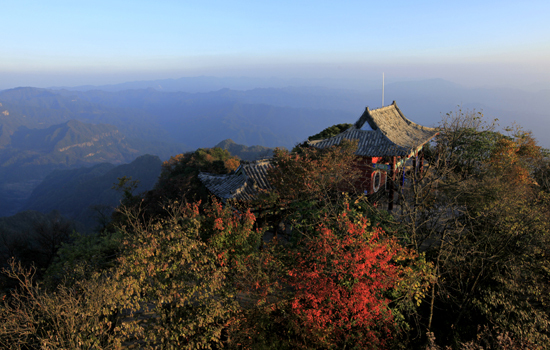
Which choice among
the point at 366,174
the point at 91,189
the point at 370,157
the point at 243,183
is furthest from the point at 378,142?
the point at 91,189

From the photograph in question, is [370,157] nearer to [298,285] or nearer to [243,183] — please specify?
[243,183]

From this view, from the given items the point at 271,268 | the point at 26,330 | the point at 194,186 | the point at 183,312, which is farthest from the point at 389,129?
the point at 26,330

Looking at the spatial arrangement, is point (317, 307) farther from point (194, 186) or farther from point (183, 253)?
point (194, 186)

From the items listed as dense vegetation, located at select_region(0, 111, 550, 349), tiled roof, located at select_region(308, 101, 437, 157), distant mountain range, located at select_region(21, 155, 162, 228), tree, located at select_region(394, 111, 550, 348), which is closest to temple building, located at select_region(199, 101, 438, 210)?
tiled roof, located at select_region(308, 101, 437, 157)

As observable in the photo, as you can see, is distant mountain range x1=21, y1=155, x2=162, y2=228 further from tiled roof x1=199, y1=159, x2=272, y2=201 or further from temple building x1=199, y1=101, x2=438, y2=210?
temple building x1=199, y1=101, x2=438, y2=210

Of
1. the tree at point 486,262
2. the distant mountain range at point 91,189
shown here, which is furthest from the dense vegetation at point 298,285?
the distant mountain range at point 91,189

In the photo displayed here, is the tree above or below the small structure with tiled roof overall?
below

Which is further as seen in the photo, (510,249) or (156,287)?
(510,249)
